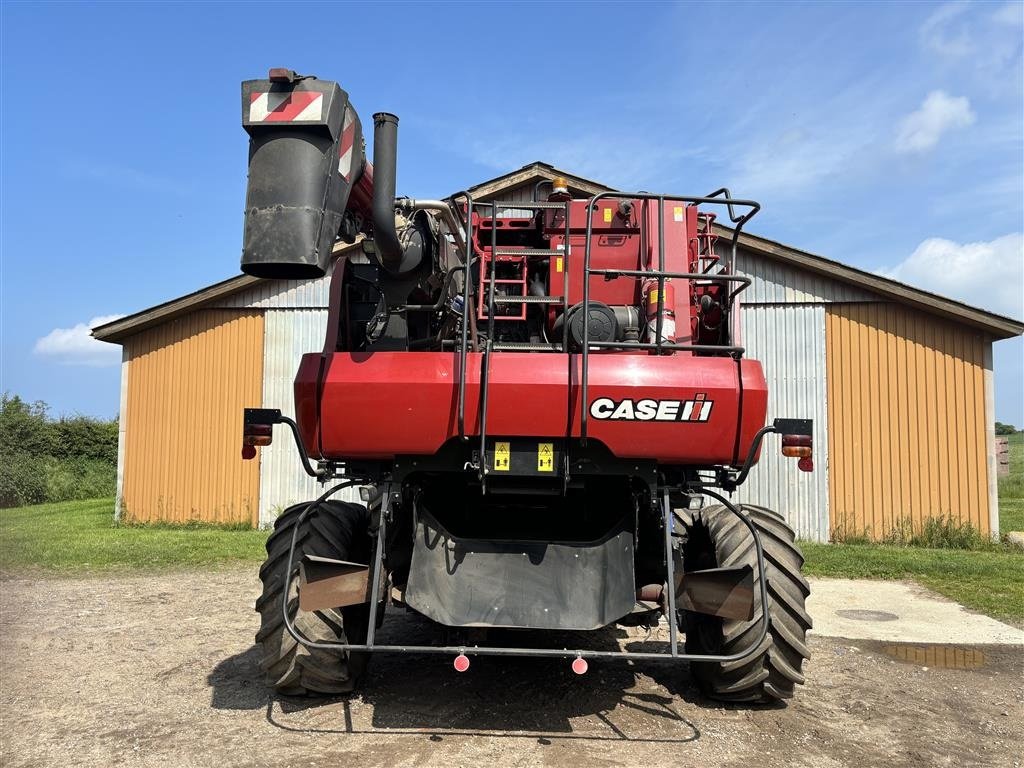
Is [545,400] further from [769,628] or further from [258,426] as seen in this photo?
[769,628]

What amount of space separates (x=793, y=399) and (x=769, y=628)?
8.94 meters

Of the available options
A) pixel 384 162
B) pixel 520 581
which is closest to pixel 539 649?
pixel 520 581

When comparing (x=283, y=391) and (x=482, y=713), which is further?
(x=283, y=391)

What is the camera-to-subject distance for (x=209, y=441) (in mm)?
13656

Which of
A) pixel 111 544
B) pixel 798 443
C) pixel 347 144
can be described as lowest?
pixel 111 544

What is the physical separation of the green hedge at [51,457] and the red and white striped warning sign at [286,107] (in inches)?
737

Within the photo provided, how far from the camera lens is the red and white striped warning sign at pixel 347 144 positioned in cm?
374

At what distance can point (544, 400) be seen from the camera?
3840mm

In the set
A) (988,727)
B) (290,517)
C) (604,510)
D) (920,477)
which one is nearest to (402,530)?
(290,517)

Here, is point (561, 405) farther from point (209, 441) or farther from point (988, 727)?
point (209, 441)

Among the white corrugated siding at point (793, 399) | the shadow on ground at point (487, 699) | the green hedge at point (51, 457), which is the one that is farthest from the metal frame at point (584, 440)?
the green hedge at point (51, 457)

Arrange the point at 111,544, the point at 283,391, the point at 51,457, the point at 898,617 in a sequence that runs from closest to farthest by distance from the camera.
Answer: the point at 898,617 < the point at 111,544 < the point at 283,391 < the point at 51,457

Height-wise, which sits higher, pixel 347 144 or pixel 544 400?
pixel 347 144

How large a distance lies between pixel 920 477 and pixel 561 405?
10.1 metres
